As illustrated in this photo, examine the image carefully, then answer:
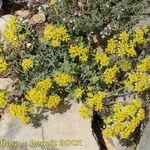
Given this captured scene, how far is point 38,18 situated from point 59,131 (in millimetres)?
1807

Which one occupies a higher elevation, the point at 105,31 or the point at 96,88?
the point at 105,31

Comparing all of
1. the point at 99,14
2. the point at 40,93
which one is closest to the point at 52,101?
the point at 40,93

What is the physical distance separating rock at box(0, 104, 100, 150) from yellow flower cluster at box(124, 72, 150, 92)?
61 centimetres

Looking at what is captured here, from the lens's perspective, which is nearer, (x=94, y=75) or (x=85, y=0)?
(x=94, y=75)

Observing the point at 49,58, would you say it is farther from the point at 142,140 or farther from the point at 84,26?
the point at 142,140

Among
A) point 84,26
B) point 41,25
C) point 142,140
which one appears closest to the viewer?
point 142,140

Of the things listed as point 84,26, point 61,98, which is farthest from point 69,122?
point 84,26

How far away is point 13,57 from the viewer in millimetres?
5328

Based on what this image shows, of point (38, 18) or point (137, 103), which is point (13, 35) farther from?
point (137, 103)

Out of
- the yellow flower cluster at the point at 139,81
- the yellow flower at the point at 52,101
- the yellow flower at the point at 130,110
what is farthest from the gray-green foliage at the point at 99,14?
the yellow flower at the point at 130,110

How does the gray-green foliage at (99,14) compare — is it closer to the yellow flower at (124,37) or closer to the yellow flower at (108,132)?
the yellow flower at (124,37)

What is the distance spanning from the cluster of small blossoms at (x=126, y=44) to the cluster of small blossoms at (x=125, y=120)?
0.60 m

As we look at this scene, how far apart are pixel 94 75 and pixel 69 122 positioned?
571 mm

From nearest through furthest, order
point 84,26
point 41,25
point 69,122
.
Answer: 1. point 69,122
2. point 84,26
3. point 41,25
